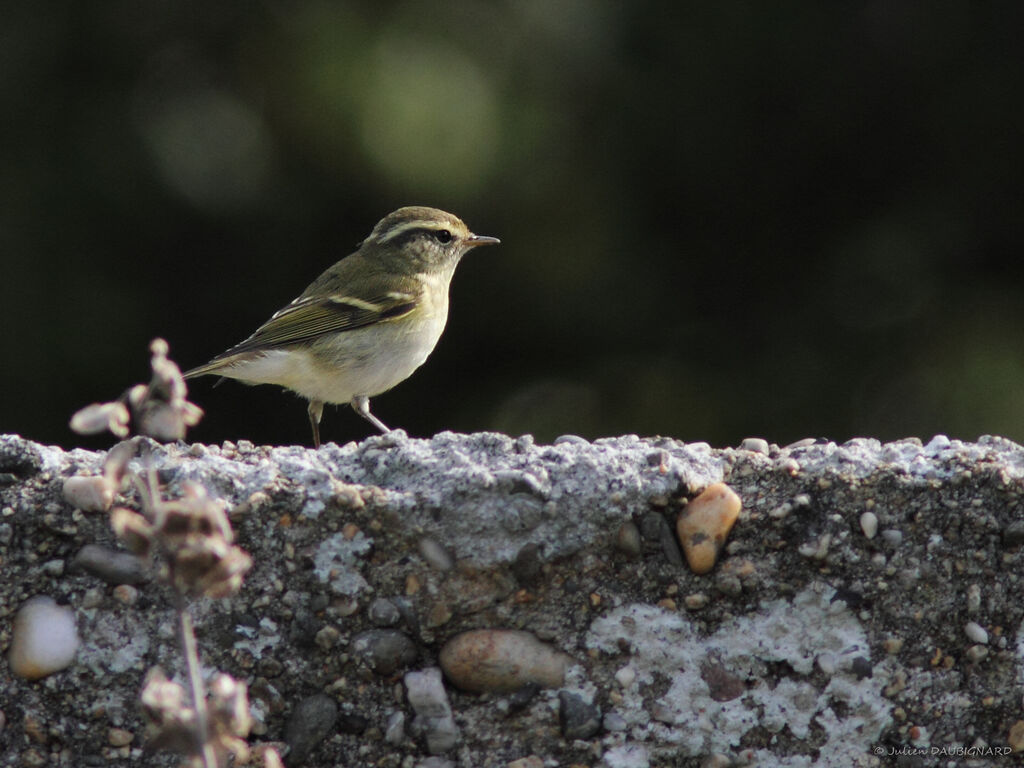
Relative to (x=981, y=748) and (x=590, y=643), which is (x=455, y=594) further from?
(x=981, y=748)

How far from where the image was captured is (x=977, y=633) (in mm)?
2197

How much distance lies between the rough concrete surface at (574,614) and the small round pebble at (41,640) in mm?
19

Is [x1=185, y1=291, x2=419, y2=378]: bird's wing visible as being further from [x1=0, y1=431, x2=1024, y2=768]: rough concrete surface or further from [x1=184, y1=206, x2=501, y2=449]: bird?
[x1=0, y1=431, x2=1024, y2=768]: rough concrete surface

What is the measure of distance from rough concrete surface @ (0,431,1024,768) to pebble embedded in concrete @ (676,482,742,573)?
0.02 meters

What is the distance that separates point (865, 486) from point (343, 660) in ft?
3.19

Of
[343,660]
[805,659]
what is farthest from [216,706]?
[805,659]

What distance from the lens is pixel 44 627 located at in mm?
2152

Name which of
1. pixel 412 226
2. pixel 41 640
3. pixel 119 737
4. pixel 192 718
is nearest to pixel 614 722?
pixel 119 737

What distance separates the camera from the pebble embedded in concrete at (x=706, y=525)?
228cm

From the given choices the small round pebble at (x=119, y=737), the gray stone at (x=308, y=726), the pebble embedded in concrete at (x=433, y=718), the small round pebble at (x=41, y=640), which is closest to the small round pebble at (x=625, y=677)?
the pebble embedded in concrete at (x=433, y=718)

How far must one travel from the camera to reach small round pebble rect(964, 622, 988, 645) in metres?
2.20

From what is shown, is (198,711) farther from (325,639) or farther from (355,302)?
(355,302)

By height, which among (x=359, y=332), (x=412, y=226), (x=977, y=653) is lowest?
(x=977, y=653)

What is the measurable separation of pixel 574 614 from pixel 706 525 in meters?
0.28
